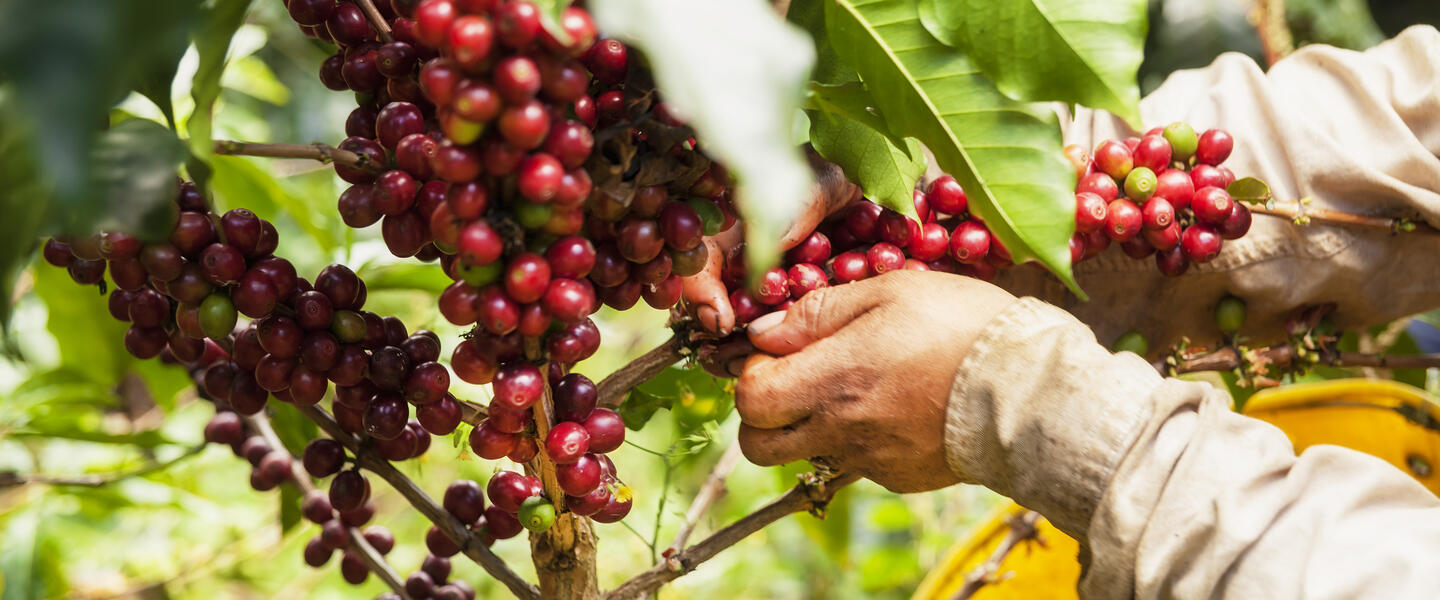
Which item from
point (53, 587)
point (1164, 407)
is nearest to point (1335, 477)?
point (1164, 407)

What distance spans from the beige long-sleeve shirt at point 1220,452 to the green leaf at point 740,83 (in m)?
0.42

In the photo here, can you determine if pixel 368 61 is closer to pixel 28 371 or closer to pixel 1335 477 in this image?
pixel 1335 477

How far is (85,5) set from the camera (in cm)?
40

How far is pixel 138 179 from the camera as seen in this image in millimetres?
494

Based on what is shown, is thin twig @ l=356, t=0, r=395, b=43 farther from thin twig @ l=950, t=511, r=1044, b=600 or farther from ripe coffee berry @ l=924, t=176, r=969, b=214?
thin twig @ l=950, t=511, r=1044, b=600

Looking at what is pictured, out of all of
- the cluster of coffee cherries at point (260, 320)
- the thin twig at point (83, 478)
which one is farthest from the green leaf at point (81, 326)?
the cluster of coffee cherries at point (260, 320)

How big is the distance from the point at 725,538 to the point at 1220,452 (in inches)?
15.7

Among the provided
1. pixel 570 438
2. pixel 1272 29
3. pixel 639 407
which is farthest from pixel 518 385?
pixel 1272 29

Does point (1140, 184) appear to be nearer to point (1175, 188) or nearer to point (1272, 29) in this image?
point (1175, 188)

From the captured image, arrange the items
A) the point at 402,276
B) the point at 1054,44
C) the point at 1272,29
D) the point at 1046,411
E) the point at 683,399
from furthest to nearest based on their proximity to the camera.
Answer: the point at 1272,29, the point at 402,276, the point at 683,399, the point at 1046,411, the point at 1054,44

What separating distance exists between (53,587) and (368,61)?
2.92ft

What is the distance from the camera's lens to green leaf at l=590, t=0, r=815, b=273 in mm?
346

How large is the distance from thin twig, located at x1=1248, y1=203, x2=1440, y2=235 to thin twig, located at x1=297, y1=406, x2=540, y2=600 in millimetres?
753

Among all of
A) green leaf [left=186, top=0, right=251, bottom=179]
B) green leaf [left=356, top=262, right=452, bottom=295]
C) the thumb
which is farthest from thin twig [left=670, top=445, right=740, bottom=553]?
green leaf [left=186, top=0, right=251, bottom=179]
